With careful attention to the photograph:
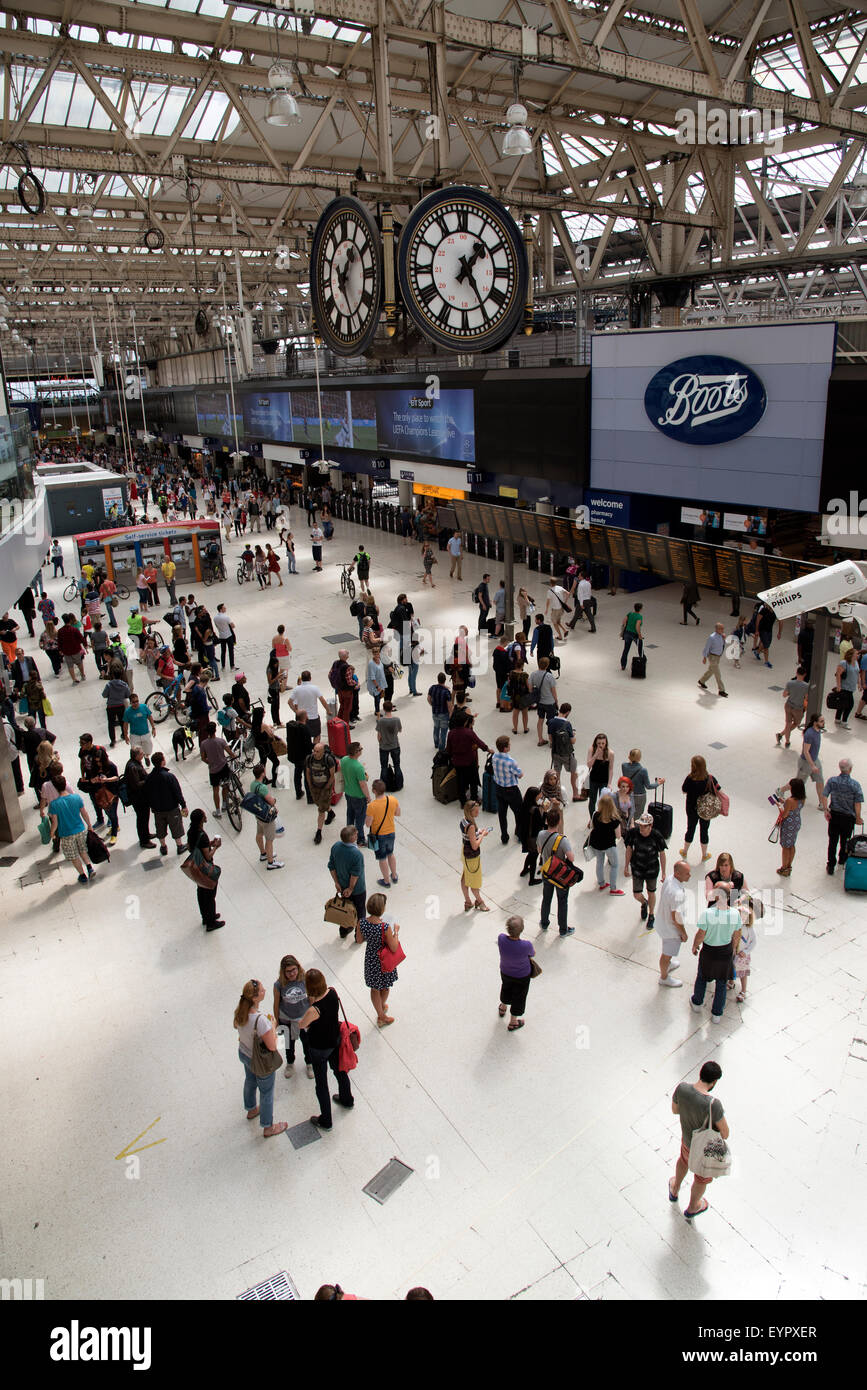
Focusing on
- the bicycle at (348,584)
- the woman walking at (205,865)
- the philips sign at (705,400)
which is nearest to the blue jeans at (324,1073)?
the woman walking at (205,865)

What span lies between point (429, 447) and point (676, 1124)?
70.8ft

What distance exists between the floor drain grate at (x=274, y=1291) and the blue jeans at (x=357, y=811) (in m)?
4.53

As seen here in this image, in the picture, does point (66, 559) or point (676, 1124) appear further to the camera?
point (66, 559)

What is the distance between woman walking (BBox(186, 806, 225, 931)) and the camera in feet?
24.9

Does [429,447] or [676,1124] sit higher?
[429,447]

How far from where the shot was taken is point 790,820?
8.02 meters

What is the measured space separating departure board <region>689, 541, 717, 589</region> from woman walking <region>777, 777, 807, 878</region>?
22.2ft

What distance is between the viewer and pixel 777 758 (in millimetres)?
11227

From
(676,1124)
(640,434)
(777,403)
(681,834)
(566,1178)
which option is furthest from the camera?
(640,434)

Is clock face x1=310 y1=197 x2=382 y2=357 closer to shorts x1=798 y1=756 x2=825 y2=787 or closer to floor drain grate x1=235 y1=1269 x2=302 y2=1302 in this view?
shorts x1=798 y1=756 x2=825 y2=787

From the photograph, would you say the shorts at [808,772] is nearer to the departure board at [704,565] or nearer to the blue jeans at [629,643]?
the departure board at [704,565]

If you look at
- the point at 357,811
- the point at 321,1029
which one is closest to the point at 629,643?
the point at 357,811
